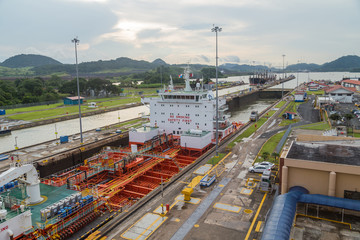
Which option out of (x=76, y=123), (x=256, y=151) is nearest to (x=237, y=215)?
(x=256, y=151)

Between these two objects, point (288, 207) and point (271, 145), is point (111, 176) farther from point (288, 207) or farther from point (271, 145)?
point (271, 145)

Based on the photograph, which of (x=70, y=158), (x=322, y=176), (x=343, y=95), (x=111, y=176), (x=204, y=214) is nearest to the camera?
(x=204, y=214)

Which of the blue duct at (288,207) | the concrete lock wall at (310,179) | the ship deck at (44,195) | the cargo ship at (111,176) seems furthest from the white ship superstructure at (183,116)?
the blue duct at (288,207)

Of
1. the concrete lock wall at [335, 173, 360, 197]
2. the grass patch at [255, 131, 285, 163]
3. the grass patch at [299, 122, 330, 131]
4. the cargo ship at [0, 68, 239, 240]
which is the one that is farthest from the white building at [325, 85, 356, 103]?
the concrete lock wall at [335, 173, 360, 197]

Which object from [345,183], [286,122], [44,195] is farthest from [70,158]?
[286,122]

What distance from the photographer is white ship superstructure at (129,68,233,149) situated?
3438 centimetres

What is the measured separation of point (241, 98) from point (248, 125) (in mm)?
57645

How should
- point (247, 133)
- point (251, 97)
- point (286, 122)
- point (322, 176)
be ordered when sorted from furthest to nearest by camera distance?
point (251, 97), point (286, 122), point (247, 133), point (322, 176)

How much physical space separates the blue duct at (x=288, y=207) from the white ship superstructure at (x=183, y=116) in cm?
1707

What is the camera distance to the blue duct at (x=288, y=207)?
12.3 metres

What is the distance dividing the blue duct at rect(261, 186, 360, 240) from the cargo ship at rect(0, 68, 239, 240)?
9.59 meters

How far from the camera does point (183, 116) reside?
35.9 m

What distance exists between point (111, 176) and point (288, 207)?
1828 cm

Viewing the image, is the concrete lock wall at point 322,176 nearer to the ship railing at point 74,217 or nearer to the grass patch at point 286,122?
the ship railing at point 74,217
